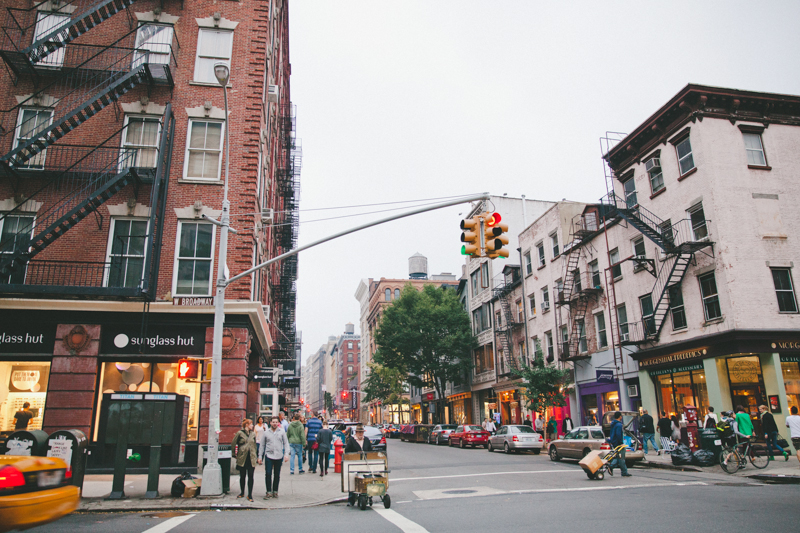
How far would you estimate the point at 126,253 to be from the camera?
17672 mm

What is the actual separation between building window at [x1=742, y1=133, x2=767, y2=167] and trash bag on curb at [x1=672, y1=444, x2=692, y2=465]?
43.8ft

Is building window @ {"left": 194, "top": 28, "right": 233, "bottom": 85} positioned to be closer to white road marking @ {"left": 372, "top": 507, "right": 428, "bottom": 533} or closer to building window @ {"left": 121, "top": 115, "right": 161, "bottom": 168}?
building window @ {"left": 121, "top": 115, "right": 161, "bottom": 168}

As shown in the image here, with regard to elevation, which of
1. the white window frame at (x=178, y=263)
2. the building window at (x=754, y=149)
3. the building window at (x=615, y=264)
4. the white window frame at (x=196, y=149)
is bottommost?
the white window frame at (x=178, y=263)

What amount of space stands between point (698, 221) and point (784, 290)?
4.24 m

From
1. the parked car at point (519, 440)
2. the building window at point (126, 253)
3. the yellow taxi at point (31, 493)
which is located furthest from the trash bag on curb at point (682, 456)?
the building window at point (126, 253)

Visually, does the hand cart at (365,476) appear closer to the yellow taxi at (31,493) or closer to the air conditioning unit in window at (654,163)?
the yellow taxi at (31,493)

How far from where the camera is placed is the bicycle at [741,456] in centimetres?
1523

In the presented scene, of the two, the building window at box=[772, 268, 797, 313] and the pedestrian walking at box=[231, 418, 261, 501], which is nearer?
the pedestrian walking at box=[231, 418, 261, 501]

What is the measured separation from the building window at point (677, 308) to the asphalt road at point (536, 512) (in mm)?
10847

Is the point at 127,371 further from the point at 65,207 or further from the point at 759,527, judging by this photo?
the point at 759,527

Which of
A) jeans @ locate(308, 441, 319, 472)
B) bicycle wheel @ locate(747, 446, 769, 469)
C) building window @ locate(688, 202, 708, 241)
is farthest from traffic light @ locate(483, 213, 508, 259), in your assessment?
building window @ locate(688, 202, 708, 241)

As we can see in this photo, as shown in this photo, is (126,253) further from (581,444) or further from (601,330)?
(601,330)

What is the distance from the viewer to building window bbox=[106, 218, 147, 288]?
57.2 feet

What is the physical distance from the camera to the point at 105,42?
19359 millimetres
